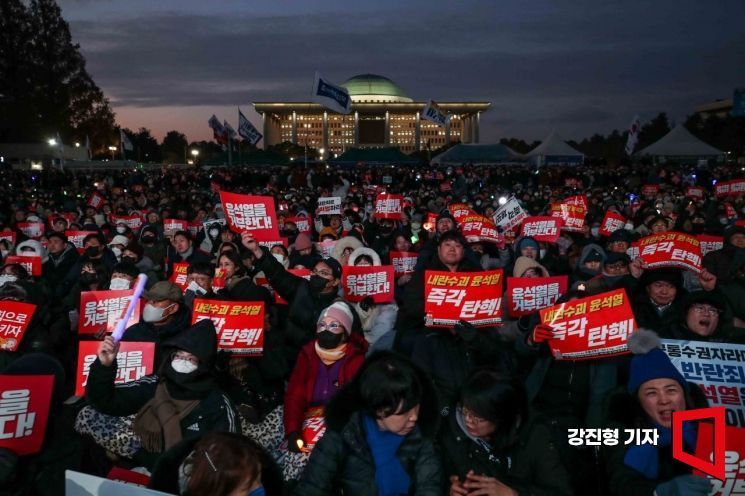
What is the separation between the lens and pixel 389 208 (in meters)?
11.3

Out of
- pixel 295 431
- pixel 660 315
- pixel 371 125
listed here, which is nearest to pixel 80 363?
pixel 295 431

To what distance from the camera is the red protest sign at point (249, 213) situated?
534cm

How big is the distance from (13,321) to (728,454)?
419 cm

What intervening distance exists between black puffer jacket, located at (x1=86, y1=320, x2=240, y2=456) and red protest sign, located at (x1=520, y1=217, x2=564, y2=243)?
19.1 ft

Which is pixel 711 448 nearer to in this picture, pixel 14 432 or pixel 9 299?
pixel 14 432

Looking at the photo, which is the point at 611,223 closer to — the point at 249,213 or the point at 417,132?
the point at 249,213

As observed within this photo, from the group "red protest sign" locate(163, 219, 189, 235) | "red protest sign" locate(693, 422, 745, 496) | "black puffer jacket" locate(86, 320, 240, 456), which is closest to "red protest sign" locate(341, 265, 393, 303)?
"black puffer jacket" locate(86, 320, 240, 456)

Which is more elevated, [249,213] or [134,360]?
[249,213]

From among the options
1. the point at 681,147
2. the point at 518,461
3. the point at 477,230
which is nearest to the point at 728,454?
the point at 518,461

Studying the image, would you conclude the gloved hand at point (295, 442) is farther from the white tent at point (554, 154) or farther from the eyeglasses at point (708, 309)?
the white tent at point (554, 154)

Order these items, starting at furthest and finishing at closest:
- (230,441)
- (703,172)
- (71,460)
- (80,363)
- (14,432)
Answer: (703,172)
(80,363)
(71,460)
(14,432)
(230,441)

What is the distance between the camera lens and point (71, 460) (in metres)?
3.12

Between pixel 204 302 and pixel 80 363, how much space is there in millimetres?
868

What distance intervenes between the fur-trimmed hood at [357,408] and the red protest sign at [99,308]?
10.3ft
